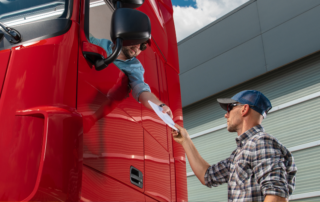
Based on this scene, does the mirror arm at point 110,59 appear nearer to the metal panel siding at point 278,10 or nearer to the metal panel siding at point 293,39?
the metal panel siding at point 293,39

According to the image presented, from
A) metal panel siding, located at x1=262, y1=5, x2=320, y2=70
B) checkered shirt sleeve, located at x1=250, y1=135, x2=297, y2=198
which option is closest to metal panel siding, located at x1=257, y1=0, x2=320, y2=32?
metal panel siding, located at x1=262, y1=5, x2=320, y2=70

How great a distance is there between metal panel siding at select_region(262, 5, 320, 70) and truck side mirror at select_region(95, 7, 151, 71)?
621 cm

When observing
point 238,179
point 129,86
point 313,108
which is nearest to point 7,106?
point 129,86

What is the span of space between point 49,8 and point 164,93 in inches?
49.6

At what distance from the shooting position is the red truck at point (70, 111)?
48.0 inches

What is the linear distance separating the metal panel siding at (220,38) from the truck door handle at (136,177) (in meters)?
6.96

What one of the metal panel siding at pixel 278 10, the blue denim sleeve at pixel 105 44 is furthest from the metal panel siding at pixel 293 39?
the blue denim sleeve at pixel 105 44

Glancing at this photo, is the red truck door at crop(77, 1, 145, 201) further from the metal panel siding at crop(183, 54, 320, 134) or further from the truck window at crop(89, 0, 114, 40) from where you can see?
the metal panel siding at crop(183, 54, 320, 134)

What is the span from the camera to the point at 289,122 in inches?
272

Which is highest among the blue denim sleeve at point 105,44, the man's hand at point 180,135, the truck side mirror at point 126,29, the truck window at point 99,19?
the truck window at point 99,19

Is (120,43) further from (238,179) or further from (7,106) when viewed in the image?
(238,179)

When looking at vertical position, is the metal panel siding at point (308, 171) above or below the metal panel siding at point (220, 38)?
below

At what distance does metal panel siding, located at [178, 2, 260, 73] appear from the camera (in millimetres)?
8062

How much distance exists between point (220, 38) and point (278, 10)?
70.9 inches
